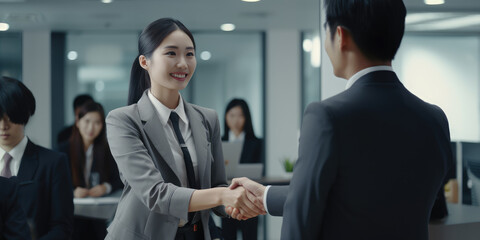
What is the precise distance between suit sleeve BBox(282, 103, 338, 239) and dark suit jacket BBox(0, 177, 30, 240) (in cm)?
155

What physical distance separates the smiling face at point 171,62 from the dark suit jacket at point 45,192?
100 centimetres

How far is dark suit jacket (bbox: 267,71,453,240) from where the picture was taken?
129 centimetres

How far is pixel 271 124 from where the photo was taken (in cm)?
802

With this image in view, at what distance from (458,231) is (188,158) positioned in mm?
1642

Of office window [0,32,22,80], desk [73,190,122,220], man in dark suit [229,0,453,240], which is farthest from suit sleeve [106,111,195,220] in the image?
office window [0,32,22,80]

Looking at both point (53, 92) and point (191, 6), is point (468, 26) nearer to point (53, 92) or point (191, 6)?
point (191, 6)

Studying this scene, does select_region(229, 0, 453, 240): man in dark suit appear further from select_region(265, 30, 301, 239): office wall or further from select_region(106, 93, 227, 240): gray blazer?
select_region(265, 30, 301, 239): office wall

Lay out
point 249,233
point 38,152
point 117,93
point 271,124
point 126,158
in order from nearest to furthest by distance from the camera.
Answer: point 126,158
point 38,152
point 249,233
point 117,93
point 271,124

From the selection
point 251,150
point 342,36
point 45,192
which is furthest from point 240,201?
point 251,150

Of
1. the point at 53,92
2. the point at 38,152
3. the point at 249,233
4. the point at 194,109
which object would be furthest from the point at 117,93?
the point at 194,109

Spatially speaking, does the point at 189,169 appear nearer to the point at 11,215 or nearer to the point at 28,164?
the point at 11,215

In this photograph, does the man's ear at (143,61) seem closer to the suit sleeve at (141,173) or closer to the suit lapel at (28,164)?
the suit sleeve at (141,173)

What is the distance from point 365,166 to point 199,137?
89cm

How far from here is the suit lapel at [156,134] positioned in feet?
6.44
